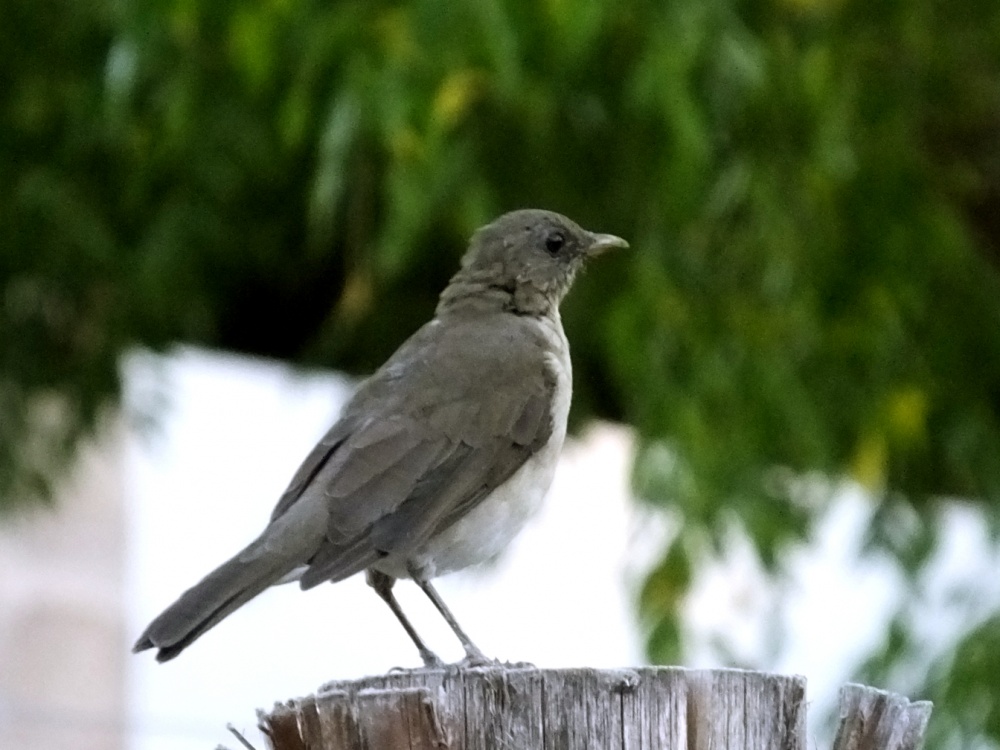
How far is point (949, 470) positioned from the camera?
19.5ft

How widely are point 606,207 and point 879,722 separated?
8.91 feet

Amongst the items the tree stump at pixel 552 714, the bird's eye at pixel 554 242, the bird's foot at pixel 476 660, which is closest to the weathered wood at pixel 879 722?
the tree stump at pixel 552 714

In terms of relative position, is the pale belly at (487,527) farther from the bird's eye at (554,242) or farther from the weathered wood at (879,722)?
the weathered wood at (879,722)

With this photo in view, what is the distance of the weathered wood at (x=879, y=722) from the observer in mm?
2838

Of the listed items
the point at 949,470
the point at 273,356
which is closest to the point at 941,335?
the point at 949,470

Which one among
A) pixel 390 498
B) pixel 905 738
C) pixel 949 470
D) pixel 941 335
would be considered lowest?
pixel 905 738

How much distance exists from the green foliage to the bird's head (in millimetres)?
167

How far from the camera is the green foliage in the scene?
4.70 meters

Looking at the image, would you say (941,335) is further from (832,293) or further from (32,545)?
(32,545)

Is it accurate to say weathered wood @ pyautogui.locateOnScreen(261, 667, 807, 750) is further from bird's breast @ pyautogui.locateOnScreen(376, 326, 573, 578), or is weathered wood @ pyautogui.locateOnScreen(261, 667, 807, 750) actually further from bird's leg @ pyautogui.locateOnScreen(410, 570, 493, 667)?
bird's breast @ pyautogui.locateOnScreen(376, 326, 573, 578)

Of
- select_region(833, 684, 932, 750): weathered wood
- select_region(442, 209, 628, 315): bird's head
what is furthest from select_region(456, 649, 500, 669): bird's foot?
select_region(442, 209, 628, 315): bird's head

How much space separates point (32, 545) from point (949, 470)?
15.5 ft

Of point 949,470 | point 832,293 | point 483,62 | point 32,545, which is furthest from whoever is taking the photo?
point 32,545

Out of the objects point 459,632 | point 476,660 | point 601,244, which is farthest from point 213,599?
point 601,244
